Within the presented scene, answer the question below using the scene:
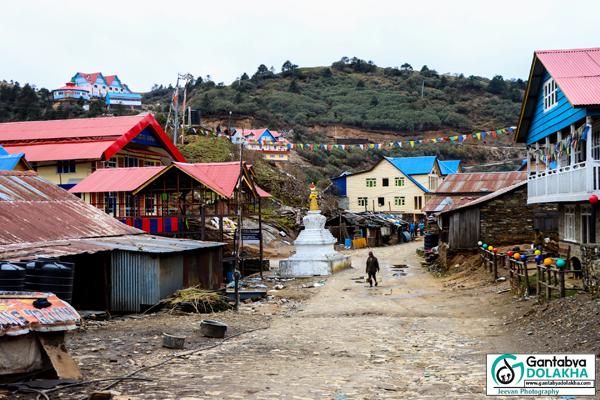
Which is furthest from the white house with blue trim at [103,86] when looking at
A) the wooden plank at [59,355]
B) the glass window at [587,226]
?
the wooden plank at [59,355]

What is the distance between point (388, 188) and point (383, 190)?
56 cm

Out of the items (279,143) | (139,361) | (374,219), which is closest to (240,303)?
(139,361)

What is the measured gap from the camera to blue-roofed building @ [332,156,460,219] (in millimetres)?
68375

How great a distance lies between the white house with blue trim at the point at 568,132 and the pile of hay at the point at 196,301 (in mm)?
11063

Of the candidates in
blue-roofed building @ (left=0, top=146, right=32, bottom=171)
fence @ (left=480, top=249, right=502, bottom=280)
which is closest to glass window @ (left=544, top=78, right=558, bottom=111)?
fence @ (left=480, top=249, right=502, bottom=280)

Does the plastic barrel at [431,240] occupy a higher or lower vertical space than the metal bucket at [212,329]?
higher

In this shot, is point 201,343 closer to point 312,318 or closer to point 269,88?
point 312,318

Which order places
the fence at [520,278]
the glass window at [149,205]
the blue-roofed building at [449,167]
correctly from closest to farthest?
1. the fence at [520,278]
2. the glass window at [149,205]
3. the blue-roofed building at [449,167]

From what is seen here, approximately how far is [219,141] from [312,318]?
4297 cm

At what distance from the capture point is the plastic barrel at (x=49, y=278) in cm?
1318

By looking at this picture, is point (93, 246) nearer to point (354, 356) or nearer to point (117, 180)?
point (354, 356)

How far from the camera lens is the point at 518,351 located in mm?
12594

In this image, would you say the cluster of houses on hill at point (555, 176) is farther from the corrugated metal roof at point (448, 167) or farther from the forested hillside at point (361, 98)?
the forested hillside at point (361, 98)

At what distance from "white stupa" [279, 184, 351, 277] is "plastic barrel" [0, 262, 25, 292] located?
21.2 m
